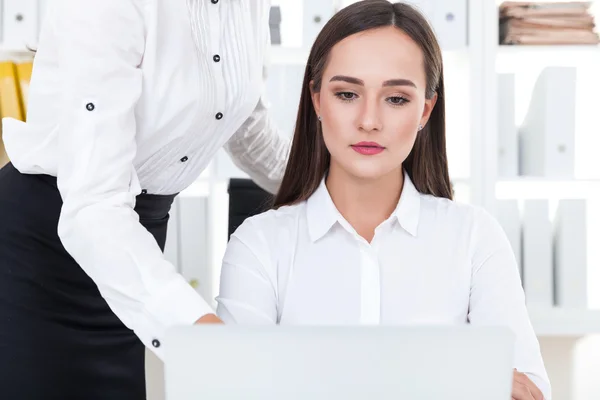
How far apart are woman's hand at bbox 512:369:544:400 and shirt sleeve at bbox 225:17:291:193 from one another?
82 cm

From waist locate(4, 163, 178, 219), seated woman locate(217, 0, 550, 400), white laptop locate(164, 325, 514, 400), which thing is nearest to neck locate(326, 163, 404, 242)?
seated woman locate(217, 0, 550, 400)

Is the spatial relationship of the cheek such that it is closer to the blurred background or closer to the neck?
the neck

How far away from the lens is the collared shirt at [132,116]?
1128 mm

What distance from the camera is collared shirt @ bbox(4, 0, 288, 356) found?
1.13 metres

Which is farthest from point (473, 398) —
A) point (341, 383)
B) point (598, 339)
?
point (598, 339)

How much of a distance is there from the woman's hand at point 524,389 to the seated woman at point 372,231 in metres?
0.14

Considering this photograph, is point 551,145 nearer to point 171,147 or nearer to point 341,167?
point 341,167

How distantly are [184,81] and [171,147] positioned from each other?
13 centimetres

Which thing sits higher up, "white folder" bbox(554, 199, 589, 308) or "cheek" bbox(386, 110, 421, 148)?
"cheek" bbox(386, 110, 421, 148)

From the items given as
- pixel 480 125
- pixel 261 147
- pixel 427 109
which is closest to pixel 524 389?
pixel 427 109

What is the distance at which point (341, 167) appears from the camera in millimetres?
1510

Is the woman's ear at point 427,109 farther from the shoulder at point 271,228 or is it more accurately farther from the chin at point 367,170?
the shoulder at point 271,228

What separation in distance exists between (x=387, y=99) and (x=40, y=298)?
2.52 ft

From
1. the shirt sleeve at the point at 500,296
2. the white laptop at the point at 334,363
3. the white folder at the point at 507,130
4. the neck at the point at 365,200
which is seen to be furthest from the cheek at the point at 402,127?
the white folder at the point at 507,130
